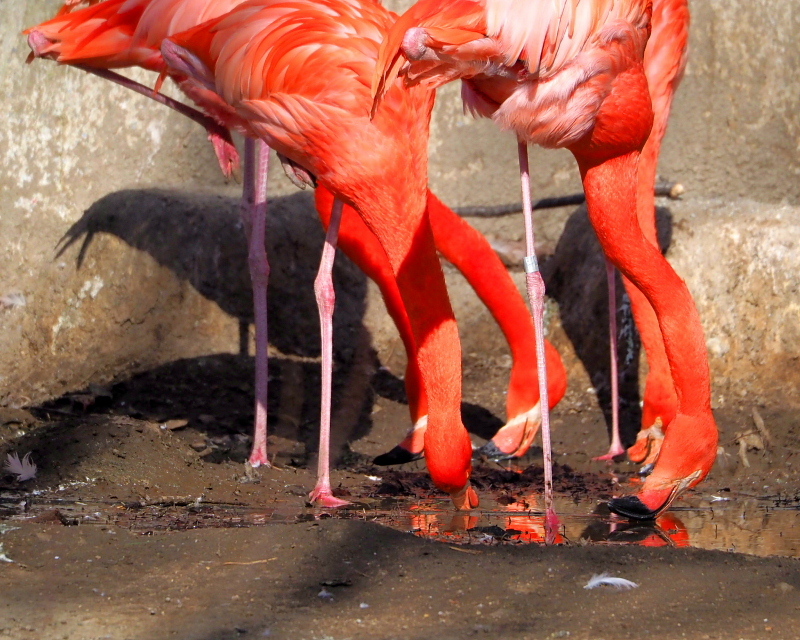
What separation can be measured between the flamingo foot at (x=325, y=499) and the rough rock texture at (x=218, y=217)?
5.69 feet

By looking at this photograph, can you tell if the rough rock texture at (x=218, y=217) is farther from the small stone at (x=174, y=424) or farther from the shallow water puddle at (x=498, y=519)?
the shallow water puddle at (x=498, y=519)

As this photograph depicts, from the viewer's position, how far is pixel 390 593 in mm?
2168

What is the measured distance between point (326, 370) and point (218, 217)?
1.95m

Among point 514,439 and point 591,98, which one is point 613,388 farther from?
point 591,98

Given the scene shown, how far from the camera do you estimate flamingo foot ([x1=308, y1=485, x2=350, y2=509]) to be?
126 inches

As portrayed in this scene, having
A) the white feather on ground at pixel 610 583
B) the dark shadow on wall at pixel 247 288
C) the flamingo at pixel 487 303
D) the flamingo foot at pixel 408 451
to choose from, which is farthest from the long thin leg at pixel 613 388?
the white feather on ground at pixel 610 583

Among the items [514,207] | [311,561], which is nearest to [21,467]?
[311,561]

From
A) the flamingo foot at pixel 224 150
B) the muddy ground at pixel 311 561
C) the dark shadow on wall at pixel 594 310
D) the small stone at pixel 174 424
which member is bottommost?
the muddy ground at pixel 311 561

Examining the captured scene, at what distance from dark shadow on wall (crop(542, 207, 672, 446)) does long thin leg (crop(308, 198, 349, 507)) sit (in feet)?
4.98

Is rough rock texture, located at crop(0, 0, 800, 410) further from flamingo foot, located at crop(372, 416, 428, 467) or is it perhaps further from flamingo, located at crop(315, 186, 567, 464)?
flamingo foot, located at crop(372, 416, 428, 467)

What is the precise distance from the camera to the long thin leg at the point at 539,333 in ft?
9.36

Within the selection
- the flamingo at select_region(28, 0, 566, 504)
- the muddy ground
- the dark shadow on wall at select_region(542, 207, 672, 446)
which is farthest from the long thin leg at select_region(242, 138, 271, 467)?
the dark shadow on wall at select_region(542, 207, 672, 446)

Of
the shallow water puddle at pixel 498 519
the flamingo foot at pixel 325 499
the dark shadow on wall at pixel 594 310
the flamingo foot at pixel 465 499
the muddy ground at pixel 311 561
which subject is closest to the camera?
the muddy ground at pixel 311 561

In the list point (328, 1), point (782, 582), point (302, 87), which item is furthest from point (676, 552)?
point (328, 1)
